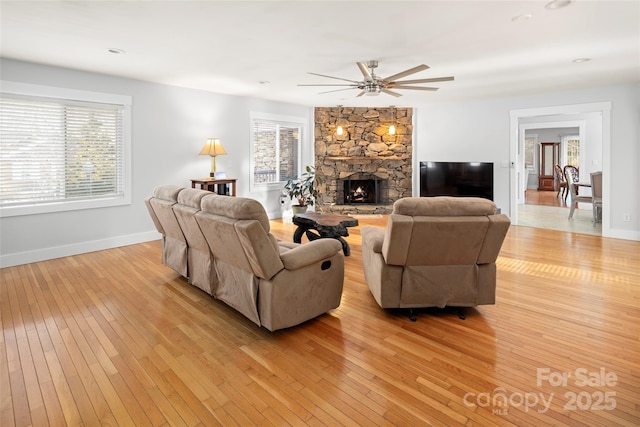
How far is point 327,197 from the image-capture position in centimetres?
863

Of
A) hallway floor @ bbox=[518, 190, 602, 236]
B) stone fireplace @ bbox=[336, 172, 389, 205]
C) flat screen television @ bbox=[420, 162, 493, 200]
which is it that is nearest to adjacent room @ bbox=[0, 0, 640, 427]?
hallway floor @ bbox=[518, 190, 602, 236]

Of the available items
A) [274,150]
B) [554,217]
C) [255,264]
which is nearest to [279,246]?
[255,264]

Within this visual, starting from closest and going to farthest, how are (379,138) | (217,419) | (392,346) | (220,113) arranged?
(217,419) < (392,346) < (220,113) < (379,138)

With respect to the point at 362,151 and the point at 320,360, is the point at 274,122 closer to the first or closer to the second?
the point at 362,151

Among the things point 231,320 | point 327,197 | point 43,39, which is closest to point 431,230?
point 231,320

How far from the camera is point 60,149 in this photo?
195 inches

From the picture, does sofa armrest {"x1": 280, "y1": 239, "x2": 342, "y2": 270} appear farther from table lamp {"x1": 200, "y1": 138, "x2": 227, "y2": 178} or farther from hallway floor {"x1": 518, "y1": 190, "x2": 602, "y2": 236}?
hallway floor {"x1": 518, "y1": 190, "x2": 602, "y2": 236}

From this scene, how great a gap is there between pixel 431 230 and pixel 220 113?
5.28 meters

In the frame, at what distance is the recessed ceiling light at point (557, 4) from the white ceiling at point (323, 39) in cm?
6

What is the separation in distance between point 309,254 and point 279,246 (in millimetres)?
598

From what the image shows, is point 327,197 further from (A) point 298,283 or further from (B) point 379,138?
(A) point 298,283

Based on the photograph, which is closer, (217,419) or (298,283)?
(217,419)

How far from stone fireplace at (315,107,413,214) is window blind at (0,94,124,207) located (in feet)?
14.3

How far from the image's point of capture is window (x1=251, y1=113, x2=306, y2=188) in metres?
7.57
